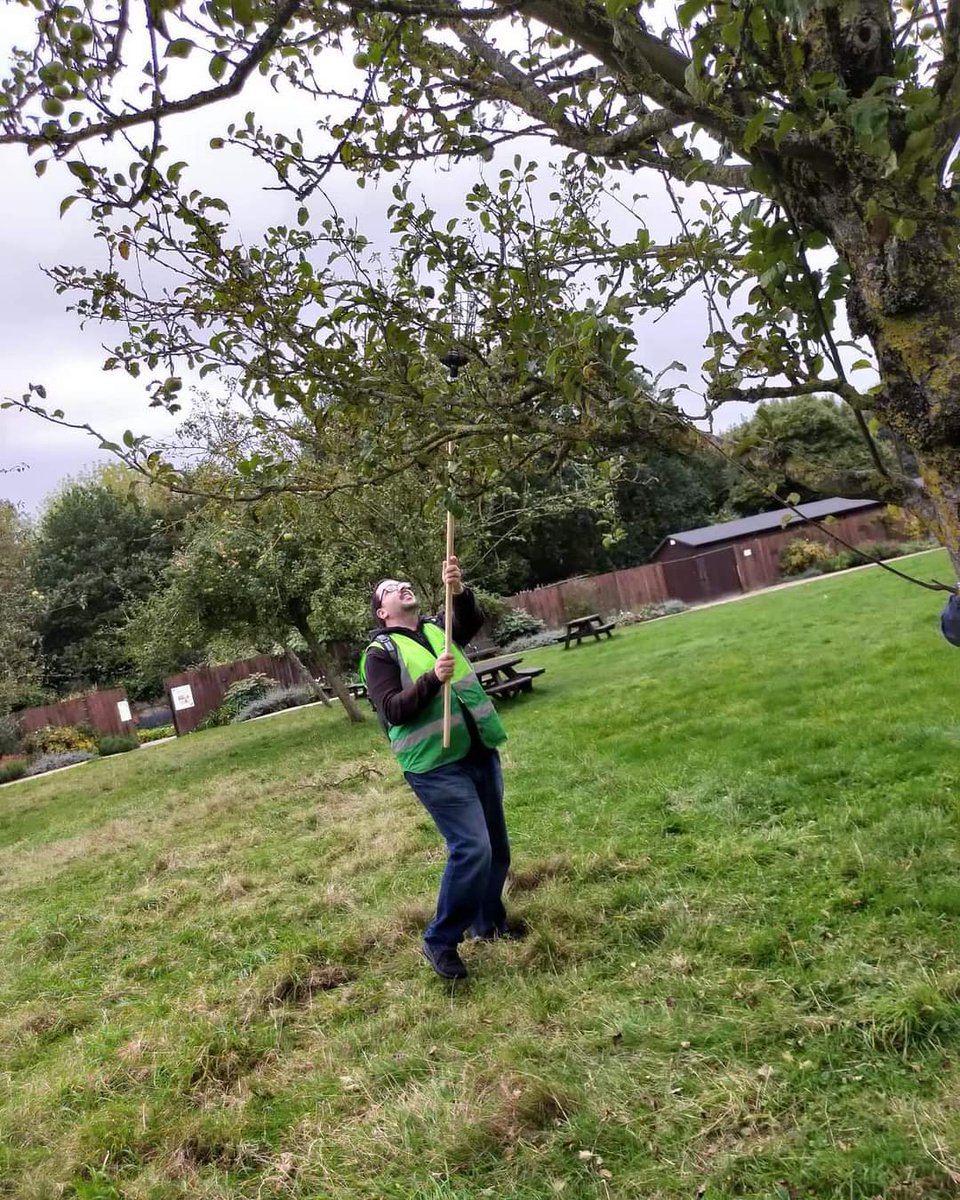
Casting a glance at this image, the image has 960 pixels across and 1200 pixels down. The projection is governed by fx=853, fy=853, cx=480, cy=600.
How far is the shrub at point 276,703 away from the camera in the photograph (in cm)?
2634

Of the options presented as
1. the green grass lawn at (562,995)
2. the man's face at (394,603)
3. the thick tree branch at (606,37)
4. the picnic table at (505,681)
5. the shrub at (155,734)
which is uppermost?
the thick tree branch at (606,37)

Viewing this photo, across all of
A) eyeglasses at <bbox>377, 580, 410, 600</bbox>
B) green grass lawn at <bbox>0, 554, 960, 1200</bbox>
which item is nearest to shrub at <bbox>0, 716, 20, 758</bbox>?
green grass lawn at <bbox>0, 554, 960, 1200</bbox>

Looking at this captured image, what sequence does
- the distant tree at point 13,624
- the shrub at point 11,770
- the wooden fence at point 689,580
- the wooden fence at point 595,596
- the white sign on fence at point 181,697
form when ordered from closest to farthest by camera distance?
the distant tree at point 13,624
the shrub at point 11,770
the white sign on fence at point 181,697
the wooden fence at point 595,596
the wooden fence at point 689,580

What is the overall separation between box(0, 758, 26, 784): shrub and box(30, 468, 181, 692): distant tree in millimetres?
10936

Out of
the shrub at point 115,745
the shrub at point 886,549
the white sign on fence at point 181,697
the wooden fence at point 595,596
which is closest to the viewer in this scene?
the shrub at point 115,745

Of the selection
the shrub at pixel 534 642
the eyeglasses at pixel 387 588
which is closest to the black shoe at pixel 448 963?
the eyeglasses at pixel 387 588

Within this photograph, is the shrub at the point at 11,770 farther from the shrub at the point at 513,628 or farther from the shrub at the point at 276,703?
the shrub at the point at 513,628

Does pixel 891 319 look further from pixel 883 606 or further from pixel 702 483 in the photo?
pixel 702 483

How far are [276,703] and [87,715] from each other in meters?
7.30

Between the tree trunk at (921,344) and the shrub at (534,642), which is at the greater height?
the tree trunk at (921,344)

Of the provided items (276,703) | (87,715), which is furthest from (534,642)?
(87,715)

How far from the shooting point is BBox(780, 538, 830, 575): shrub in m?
30.2

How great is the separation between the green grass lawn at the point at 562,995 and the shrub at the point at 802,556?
23.6 metres

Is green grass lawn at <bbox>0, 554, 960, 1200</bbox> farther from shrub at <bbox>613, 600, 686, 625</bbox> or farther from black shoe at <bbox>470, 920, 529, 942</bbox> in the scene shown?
shrub at <bbox>613, 600, 686, 625</bbox>
